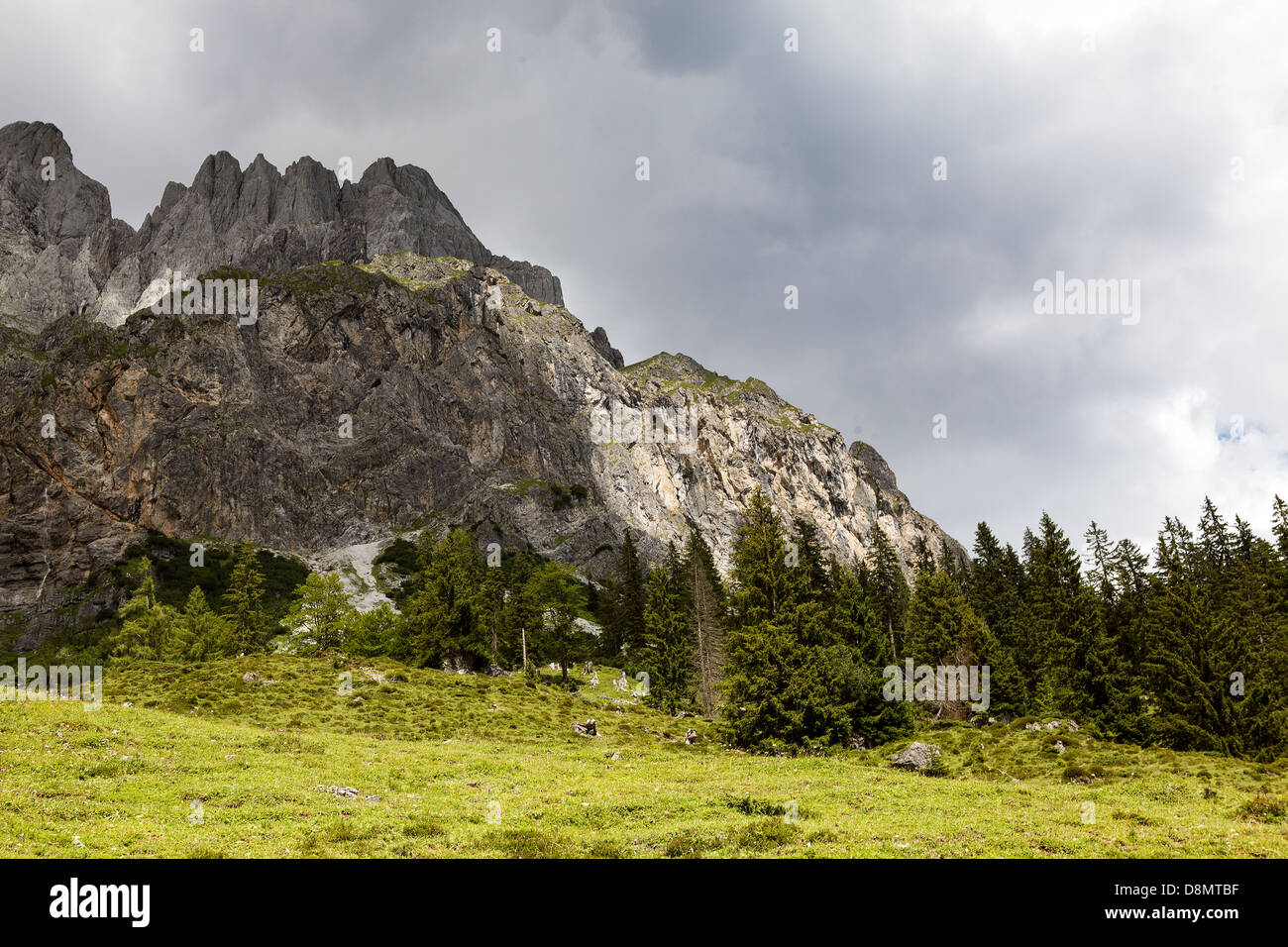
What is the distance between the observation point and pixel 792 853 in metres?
14.2

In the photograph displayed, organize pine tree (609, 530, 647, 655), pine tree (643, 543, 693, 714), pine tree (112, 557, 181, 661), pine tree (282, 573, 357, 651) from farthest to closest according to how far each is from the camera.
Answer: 1. pine tree (609, 530, 647, 655)
2. pine tree (282, 573, 357, 651)
3. pine tree (643, 543, 693, 714)
4. pine tree (112, 557, 181, 661)

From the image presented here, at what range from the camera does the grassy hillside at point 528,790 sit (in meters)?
15.1

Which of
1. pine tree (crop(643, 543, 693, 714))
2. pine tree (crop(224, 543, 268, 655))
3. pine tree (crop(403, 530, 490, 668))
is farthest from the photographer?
pine tree (crop(224, 543, 268, 655))

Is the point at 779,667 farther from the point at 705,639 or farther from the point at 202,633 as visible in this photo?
the point at 202,633

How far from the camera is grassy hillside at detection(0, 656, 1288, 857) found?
1513 centimetres

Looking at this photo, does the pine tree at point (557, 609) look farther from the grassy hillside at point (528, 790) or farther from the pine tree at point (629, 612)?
the grassy hillside at point (528, 790)

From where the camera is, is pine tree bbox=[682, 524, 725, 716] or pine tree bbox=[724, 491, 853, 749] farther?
pine tree bbox=[682, 524, 725, 716]

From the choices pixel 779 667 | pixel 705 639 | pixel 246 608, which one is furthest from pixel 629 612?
pixel 779 667

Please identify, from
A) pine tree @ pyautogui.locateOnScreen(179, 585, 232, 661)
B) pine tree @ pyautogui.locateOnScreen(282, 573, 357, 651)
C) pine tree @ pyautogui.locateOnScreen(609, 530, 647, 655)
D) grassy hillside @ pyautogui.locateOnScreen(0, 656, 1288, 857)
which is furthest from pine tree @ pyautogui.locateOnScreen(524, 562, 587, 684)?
pine tree @ pyautogui.locateOnScreen(179, 585, 232, 661)

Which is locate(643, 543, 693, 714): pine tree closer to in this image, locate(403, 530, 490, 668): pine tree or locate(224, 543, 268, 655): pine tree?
locate(403, 530, 490, 668): pine tree

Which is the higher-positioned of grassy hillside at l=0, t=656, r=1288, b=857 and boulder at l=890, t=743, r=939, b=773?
grassy hillside at l=0, t=656, r=1288, b=857

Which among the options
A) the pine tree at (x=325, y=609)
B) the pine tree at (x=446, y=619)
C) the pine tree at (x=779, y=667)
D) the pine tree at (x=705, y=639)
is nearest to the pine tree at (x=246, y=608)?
the pine tree at (x=325, y=609)
